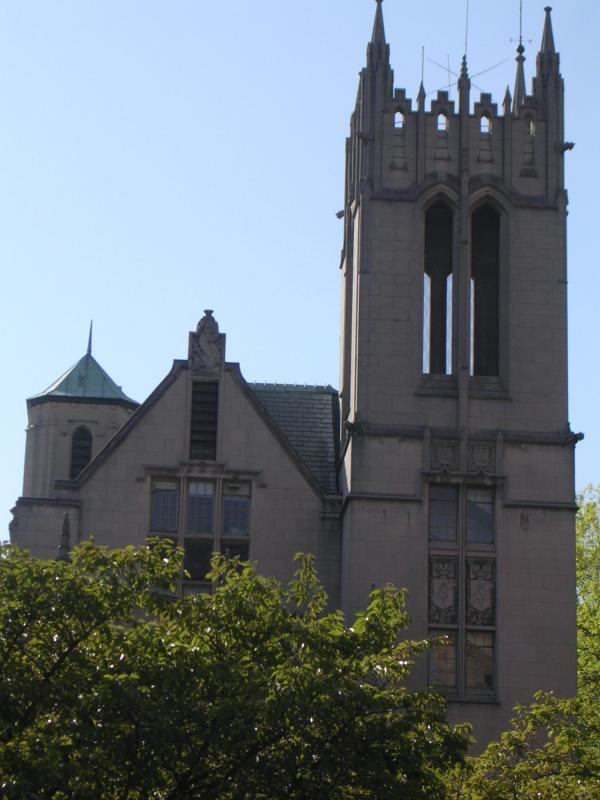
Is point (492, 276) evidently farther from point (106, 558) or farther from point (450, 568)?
point (106, 558)

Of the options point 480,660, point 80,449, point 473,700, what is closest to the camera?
point 473,700

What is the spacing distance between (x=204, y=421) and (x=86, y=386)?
11068 mm

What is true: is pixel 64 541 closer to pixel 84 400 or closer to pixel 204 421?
pixel 204 421

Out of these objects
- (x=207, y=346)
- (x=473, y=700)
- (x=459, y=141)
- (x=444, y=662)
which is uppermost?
(x=459, y=141)

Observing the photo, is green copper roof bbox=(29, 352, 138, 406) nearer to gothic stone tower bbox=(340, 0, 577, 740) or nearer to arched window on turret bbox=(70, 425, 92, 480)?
arched window on turret bbox=(70, 425, 92, 480)

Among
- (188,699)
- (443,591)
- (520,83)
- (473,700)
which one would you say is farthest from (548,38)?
(188,699)

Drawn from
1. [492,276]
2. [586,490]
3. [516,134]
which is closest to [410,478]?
[492,276]

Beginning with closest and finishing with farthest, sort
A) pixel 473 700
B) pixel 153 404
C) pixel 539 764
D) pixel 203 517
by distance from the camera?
pixel 539 764 < pixel 473 700 < pixel 203 517 < pixel 153 404

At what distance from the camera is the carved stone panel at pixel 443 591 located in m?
40.1

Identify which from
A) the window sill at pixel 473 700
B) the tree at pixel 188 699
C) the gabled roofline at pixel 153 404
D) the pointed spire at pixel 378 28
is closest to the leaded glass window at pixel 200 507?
the gabled roofline at pixel 153 404

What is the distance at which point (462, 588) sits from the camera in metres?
40.3

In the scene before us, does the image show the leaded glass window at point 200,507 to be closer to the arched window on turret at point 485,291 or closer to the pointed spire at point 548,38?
the arched window on turret at point 485,291

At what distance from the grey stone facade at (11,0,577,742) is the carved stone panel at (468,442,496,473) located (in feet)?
0.14

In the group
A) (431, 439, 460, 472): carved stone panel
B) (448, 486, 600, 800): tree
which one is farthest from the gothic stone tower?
(448, 486, 600, 800): tree
